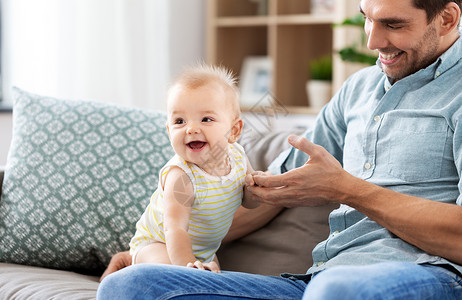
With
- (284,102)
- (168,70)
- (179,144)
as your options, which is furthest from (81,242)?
(284,102)

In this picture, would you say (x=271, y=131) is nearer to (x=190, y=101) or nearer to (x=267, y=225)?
(x=267, y=225)

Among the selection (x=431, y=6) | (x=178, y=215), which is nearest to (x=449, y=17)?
(x=431, y=6)

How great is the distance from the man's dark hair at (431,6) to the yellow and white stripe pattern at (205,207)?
0.52 metres

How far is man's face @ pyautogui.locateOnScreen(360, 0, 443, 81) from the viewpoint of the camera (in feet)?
5.09

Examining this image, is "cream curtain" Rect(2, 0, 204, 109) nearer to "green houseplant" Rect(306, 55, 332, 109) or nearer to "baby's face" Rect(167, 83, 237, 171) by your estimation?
"green houseplant" Rect(306, 55, 332, 109)

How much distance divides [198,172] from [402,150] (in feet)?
1.47

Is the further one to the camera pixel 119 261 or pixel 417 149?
pixel 119 261

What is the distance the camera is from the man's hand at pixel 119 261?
1.83m

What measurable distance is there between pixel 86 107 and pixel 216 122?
0.74 metres

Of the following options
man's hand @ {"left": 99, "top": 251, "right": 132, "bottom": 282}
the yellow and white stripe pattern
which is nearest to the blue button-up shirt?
the yellow and white stripe pattern

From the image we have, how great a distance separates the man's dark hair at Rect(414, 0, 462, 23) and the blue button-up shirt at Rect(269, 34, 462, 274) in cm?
9

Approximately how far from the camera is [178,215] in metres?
1.45

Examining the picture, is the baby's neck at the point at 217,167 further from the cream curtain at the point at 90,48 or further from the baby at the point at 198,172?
the cream curtain at the point at 90,48

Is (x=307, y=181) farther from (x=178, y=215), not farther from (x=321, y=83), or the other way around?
(x=321, y=83)
